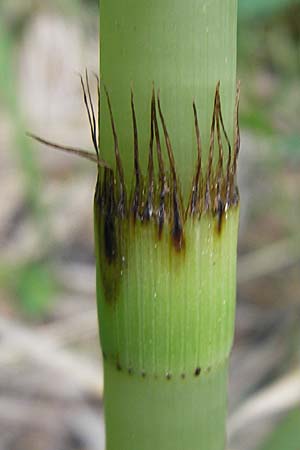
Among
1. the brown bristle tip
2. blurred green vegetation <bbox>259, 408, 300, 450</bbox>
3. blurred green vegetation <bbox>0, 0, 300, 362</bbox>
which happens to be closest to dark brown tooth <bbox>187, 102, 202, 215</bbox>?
the brown bristle tip

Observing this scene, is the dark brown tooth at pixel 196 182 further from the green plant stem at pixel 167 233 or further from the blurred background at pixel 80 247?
the blurred background at pixel 80 247

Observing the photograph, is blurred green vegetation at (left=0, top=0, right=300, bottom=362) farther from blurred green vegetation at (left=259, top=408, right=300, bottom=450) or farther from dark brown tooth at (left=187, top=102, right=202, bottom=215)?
dark brown tooth at (left=187, top=102, right=202, bottom=215)

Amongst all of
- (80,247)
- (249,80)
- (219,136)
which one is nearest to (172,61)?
(219,136)

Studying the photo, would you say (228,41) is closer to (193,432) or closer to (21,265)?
(193,432)

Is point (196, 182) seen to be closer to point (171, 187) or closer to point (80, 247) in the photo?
point (171, 187)

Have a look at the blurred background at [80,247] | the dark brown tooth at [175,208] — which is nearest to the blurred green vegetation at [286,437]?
the blurred background at [80,247]

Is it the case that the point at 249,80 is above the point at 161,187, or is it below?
above

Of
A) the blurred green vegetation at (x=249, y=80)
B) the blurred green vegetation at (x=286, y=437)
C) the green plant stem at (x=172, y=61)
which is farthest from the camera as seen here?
the blurred green vegetation at (x=249, y=80)

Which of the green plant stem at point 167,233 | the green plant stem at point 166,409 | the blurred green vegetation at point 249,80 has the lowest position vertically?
the green plant stem at point 166,409

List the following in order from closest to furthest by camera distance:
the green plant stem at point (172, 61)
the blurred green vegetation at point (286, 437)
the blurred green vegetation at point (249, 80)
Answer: the green plant stem at point (172, 61)
the blurred green vegetation at point (286, 437)
the blurred green vegetation at point (249, 80)
